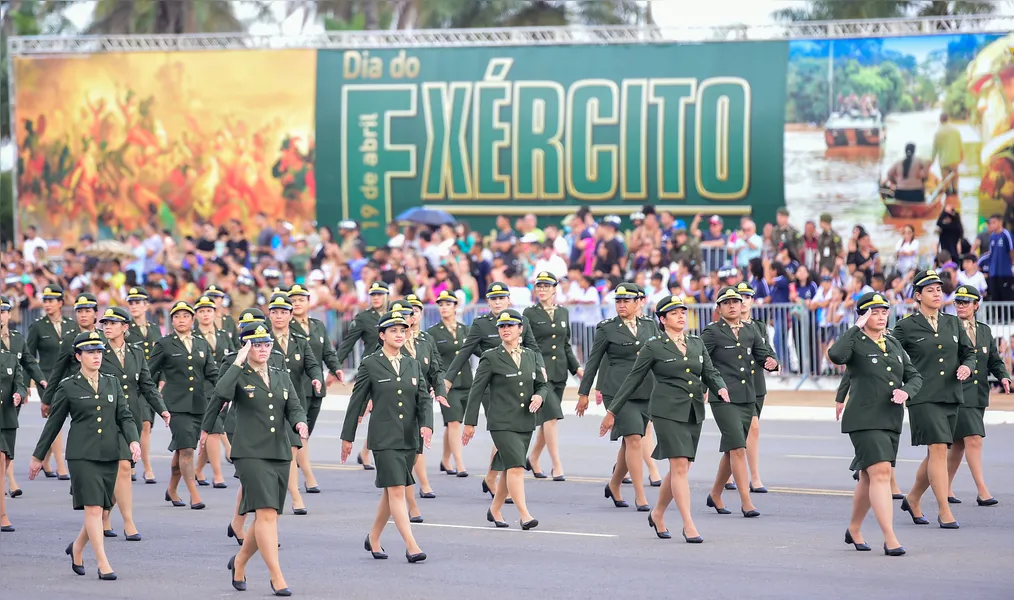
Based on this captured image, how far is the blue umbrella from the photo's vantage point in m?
31.4

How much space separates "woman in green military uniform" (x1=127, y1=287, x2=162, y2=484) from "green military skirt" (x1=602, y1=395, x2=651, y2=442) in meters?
5.12

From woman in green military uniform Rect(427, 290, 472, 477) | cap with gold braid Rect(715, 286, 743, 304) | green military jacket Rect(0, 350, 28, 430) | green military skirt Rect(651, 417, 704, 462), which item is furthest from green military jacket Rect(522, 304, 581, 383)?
green military jacket Rect(0, 350, 28, 430)

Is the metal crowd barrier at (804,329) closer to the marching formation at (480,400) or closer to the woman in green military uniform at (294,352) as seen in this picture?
the marching formation at (480,400)

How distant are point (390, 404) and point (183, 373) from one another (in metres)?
4.67

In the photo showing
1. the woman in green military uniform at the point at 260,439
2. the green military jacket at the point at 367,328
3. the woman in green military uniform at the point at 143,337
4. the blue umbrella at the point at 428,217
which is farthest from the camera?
the blue umbrella at the point at 428,217

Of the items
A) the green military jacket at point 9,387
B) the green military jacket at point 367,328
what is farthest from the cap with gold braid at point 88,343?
the green military jacket at point 367,328

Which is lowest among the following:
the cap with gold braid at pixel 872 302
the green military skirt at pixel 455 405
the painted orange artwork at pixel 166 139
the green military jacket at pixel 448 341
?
the green military skirt at pixel 455 405

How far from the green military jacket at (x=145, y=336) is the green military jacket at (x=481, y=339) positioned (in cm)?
372

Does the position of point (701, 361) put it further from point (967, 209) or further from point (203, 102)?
point (203, 102)

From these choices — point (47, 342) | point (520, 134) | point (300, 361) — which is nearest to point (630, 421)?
point (300, 361)

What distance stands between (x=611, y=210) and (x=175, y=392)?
15646 millimetres

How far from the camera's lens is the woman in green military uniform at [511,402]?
1400cm

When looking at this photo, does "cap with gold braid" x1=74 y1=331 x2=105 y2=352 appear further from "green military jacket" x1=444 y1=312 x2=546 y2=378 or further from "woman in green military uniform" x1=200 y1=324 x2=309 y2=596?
"green military jacket" x1=444 y1=312 x2=546 y2=378

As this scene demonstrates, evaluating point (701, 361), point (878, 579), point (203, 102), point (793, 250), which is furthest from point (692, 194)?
point (878, 579)
